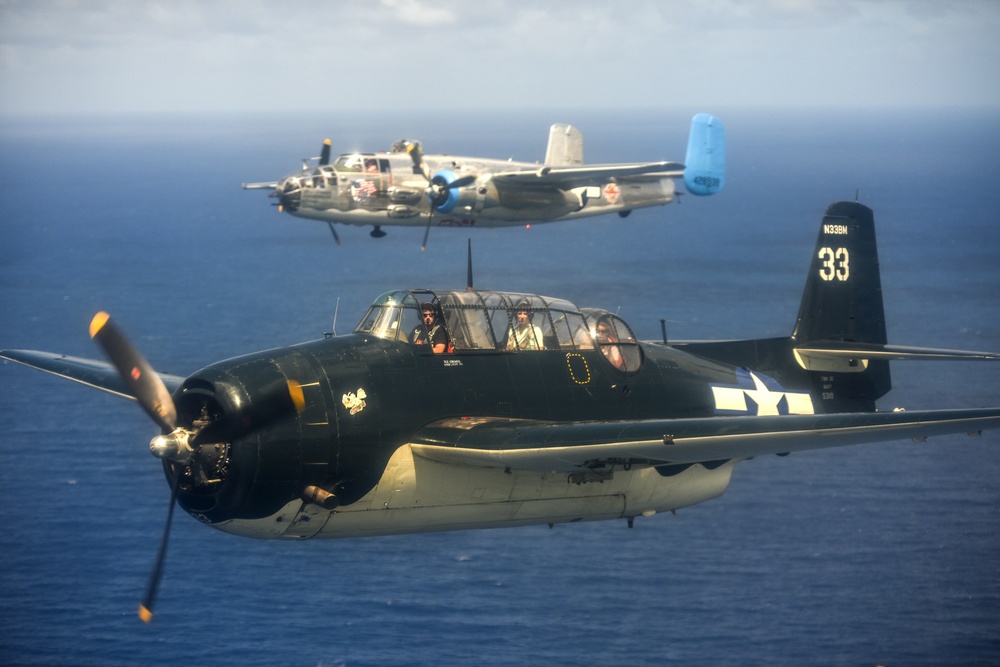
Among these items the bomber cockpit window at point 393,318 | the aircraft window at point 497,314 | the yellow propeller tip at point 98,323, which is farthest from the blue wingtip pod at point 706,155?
the yellow propeller tip at point 98,323

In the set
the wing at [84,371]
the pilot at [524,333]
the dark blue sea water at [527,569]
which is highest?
the pilot at [524,333]

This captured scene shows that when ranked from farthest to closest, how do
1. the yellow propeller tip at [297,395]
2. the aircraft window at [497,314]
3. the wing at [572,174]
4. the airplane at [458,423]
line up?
the wing at [572,174] < the aircraft window at [497,314] < the yellow propeller tip at [297,395] < the airplane at [458,423]

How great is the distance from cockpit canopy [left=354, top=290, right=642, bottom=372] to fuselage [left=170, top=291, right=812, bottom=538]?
0.03m

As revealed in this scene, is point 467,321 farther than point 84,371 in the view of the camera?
No

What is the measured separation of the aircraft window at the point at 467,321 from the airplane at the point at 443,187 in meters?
42.5

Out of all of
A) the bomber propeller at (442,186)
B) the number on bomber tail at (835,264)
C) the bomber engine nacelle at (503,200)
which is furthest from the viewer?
the bomber engine nacelle at (503,200)

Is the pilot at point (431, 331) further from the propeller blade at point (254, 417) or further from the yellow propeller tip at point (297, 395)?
the propeller blade at point (254, 417)

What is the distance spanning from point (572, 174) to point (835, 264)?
37.4 m

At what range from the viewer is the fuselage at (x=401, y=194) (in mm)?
71812

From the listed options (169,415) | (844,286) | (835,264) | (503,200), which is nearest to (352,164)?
(503,200)

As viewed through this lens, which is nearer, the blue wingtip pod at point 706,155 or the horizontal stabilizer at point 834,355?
the horizontal stabilizer at point 834,355

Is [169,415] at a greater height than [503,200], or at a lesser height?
lesser

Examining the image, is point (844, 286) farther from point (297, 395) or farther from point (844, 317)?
point (297, 395)

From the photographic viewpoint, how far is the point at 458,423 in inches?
1075
